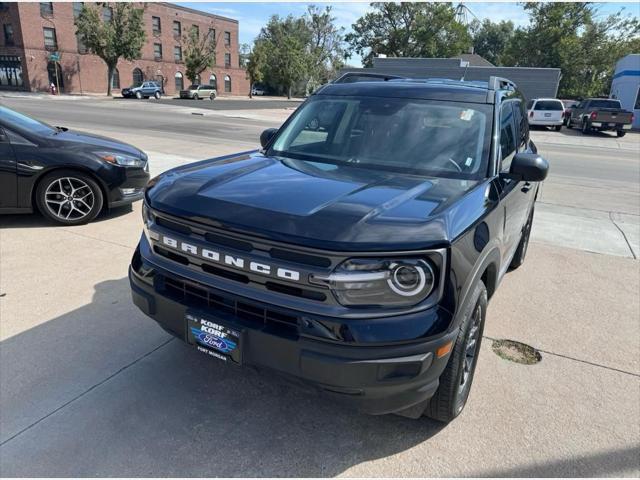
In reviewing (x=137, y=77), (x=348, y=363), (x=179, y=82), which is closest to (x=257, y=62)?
(x=179, y=82)

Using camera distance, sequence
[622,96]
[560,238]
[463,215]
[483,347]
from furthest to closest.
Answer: [622,96], [560,238], [483,347], [463,215]

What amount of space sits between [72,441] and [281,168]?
192 cm

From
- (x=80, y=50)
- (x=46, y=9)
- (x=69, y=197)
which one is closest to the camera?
(x=69, y=197)

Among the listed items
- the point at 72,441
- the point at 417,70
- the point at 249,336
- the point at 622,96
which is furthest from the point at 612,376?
the point at 417,70

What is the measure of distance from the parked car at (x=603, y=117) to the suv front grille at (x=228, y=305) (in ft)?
92.7

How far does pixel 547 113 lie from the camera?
1091 inches

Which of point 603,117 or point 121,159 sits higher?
point 603,117

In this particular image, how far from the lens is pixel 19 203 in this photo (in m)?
5.57

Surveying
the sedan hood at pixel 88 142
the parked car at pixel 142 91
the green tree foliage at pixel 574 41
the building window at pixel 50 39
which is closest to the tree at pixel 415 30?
the green tree foliage at pixel 574 41

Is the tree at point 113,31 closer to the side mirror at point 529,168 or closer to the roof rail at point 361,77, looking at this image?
the roof rail at point 361,77

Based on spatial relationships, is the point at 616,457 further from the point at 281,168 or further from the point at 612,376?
the point at 281,168

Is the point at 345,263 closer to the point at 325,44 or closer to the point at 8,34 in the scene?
the point at 8,34

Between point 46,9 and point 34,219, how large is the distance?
2168 inches

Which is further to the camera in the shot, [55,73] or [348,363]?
[55,73]
